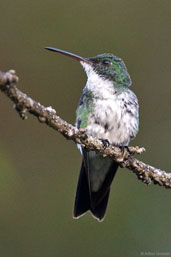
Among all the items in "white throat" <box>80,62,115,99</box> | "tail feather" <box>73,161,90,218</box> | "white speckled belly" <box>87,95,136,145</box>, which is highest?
"white throat" <box>80,62,115,99</box>

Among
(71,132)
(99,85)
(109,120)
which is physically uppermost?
(99,85)

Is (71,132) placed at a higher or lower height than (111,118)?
lower

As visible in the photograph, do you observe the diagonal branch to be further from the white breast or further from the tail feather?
the tail feather

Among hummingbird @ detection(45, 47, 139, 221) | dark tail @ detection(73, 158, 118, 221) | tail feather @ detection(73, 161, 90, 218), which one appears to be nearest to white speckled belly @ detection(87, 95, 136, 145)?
hummingbird @ detection(45, 47, 139, 221)

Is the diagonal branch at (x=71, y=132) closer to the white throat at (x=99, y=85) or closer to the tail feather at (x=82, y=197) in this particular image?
the white throat at (x=99, y=85)

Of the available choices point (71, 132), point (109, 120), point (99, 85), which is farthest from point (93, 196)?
point (71, 132)

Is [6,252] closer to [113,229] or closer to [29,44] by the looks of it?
[113,229]

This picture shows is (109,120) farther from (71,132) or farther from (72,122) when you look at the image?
(72,122)

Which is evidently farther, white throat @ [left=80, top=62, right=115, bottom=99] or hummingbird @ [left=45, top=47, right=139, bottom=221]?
white throat @ [left=80, top=62, right=115, bottom=99]
